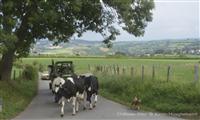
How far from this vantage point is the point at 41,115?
1927cm

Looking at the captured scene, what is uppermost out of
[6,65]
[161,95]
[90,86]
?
[6,65]

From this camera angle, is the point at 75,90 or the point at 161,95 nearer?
the point at 75,90

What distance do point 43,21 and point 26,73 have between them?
2295 cm

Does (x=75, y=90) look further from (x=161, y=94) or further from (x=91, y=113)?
(x=161, y=94)

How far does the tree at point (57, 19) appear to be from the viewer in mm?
26969

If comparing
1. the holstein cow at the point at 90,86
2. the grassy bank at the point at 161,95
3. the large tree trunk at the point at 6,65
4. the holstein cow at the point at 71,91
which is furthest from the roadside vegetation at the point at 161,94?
the large tree trunk at the point at 6,65

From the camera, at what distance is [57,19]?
93.2 ft

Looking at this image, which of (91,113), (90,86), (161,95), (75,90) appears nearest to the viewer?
(91,113)

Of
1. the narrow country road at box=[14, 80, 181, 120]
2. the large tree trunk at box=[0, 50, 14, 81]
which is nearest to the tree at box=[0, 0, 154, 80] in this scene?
the large tree trunk at box=[0, 50, 14, 81]

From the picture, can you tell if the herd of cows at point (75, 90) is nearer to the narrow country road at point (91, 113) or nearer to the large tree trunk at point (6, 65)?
the narrow country road at point (91, 113)

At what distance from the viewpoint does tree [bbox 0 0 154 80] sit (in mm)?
26969

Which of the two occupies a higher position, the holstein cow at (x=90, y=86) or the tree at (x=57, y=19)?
the tree at (x=57, y=19)

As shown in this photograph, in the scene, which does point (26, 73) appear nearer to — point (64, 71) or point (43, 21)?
point (64, 71)

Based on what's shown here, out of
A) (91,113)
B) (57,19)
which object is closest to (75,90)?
(91,113)
